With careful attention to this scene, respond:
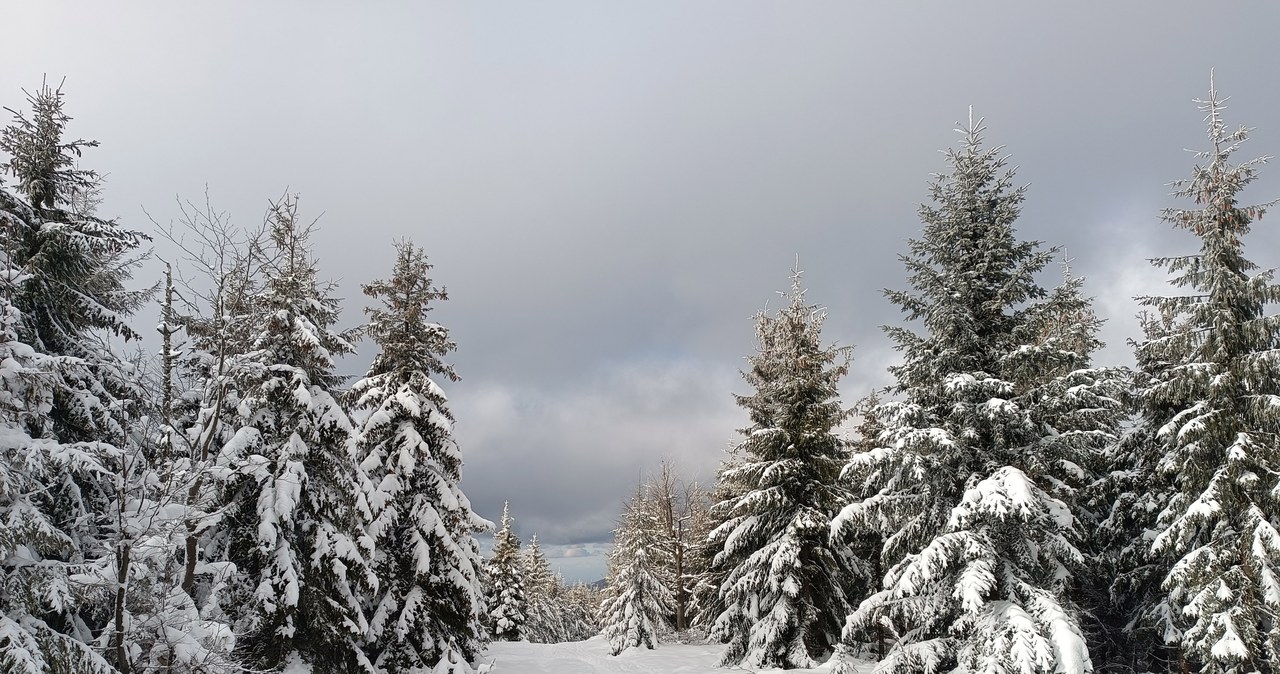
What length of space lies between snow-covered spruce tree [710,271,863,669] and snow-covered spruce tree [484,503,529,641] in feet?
67.0

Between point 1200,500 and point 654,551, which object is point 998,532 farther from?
point 654,551

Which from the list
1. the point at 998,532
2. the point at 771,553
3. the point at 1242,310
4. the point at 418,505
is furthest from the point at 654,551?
the point at 1242,310

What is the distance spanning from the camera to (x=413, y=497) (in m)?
16.8

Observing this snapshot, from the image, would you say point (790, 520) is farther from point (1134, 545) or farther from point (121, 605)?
point (121, 605)

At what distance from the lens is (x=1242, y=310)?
1503 cm

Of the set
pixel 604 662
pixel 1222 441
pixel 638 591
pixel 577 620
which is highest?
pixel 1222 441

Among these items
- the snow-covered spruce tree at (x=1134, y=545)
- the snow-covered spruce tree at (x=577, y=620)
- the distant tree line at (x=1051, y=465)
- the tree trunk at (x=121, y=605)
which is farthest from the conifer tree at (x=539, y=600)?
the tree trunk at (x=121, y=605)

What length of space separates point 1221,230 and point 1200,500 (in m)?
6.62

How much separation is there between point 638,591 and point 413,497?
1945 cm

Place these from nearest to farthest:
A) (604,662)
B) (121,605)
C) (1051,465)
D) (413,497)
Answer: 1. (121,605)
2. (1051,465)
3. (413,497)
4. (604,662)

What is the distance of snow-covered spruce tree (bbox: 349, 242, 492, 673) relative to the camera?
15.8 m

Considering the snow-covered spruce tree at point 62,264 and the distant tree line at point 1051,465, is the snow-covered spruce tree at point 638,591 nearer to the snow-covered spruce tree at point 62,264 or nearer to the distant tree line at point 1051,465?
the distant tree line at point 1051,465

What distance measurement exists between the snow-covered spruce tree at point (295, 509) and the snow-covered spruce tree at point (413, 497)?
140 centimetres

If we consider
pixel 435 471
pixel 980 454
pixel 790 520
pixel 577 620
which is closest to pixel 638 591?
pixel 790 520
